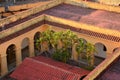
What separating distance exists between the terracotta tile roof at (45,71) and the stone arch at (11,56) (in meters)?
5.51

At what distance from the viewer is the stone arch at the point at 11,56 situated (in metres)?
40.9

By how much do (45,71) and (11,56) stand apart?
9.34m

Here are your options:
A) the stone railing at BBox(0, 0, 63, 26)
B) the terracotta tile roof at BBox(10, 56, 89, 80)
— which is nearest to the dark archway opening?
the stone railing at BBox(0, 0, 63, 26)

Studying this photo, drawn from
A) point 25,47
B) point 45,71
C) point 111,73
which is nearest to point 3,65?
point 45,71

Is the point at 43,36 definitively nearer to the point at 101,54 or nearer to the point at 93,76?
the point at 101,54

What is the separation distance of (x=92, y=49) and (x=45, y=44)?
314 inches

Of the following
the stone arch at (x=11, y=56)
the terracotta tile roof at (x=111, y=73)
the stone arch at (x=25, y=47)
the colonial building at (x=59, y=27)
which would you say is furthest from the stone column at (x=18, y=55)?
the terracotta tile roof at (x=111, y=73)

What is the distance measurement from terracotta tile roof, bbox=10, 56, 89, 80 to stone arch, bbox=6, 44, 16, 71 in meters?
5.51

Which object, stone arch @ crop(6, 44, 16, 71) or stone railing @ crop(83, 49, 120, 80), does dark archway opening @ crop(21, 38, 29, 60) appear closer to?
stone arch @ crop(6, 44, 16, 71)

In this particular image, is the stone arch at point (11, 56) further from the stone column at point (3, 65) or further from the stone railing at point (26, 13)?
the stone railing at point (26, 13)

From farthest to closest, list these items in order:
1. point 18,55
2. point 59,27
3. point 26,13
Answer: point 26,13 → point 59,27 → point 18,55

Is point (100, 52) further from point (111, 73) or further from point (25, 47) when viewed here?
point (111, 73)

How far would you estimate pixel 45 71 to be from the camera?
34250mm

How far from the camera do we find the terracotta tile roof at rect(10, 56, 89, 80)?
33312 mm
